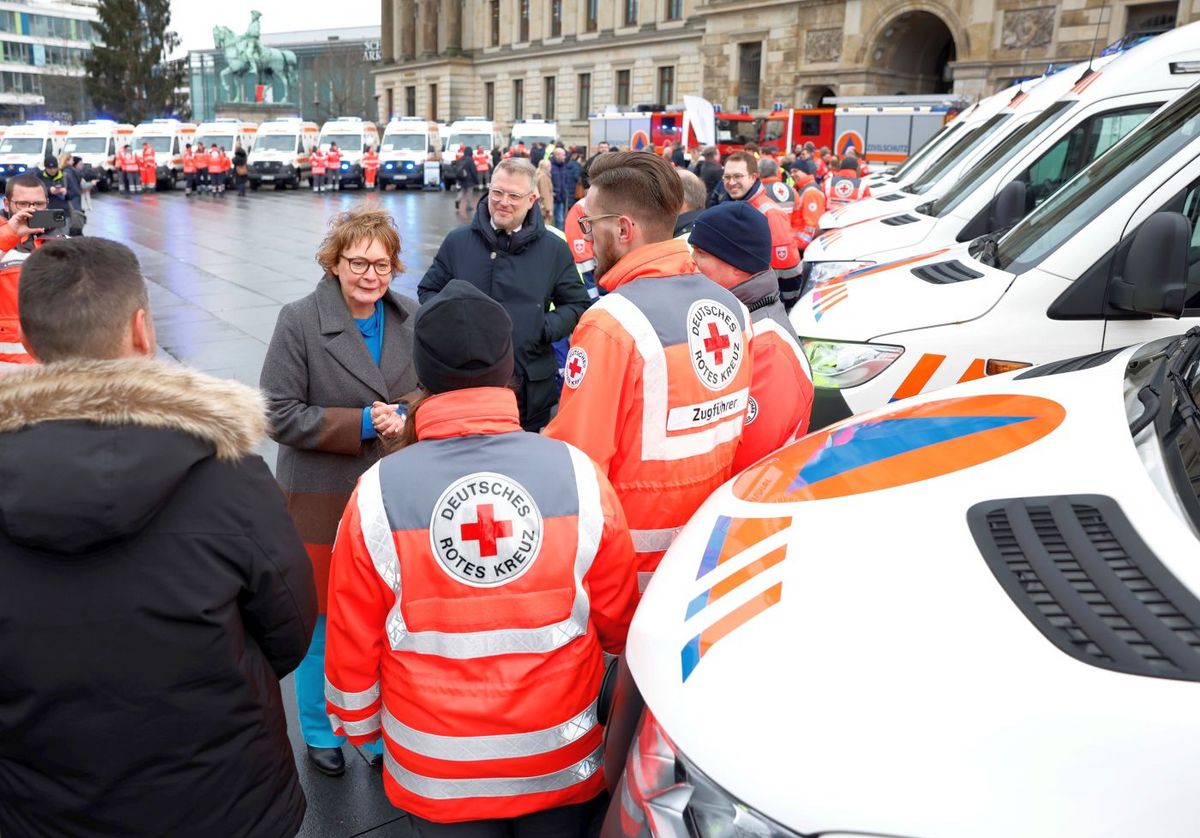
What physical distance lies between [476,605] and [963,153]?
32.2 ft

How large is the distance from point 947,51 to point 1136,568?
44.3 meters

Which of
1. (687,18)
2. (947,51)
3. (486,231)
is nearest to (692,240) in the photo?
(486,231)

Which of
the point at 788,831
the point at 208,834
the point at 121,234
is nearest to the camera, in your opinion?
the point at 788,831

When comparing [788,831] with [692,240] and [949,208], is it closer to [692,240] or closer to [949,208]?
[692,240]

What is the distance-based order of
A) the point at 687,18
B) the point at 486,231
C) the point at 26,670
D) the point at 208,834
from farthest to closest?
the point at 687,18
the point at 486,231
the point at 208,834
the point at 26,670

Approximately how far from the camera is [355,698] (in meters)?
2.09

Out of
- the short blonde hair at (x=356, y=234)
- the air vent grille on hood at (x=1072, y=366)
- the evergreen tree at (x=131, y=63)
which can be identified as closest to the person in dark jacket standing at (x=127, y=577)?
the short blonde hair at (x=356, y=234)

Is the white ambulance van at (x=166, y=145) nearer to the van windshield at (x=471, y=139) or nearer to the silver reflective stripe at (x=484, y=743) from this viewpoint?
the van windshield at (x=471, y=139)

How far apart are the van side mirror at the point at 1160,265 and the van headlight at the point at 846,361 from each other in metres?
0.89

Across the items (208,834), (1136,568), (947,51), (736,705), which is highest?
(947,51)

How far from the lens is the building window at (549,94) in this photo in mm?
59056

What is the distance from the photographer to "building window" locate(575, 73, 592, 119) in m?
56.5

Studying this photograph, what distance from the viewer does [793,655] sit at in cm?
153

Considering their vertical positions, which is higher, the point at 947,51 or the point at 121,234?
the point at 947,51
